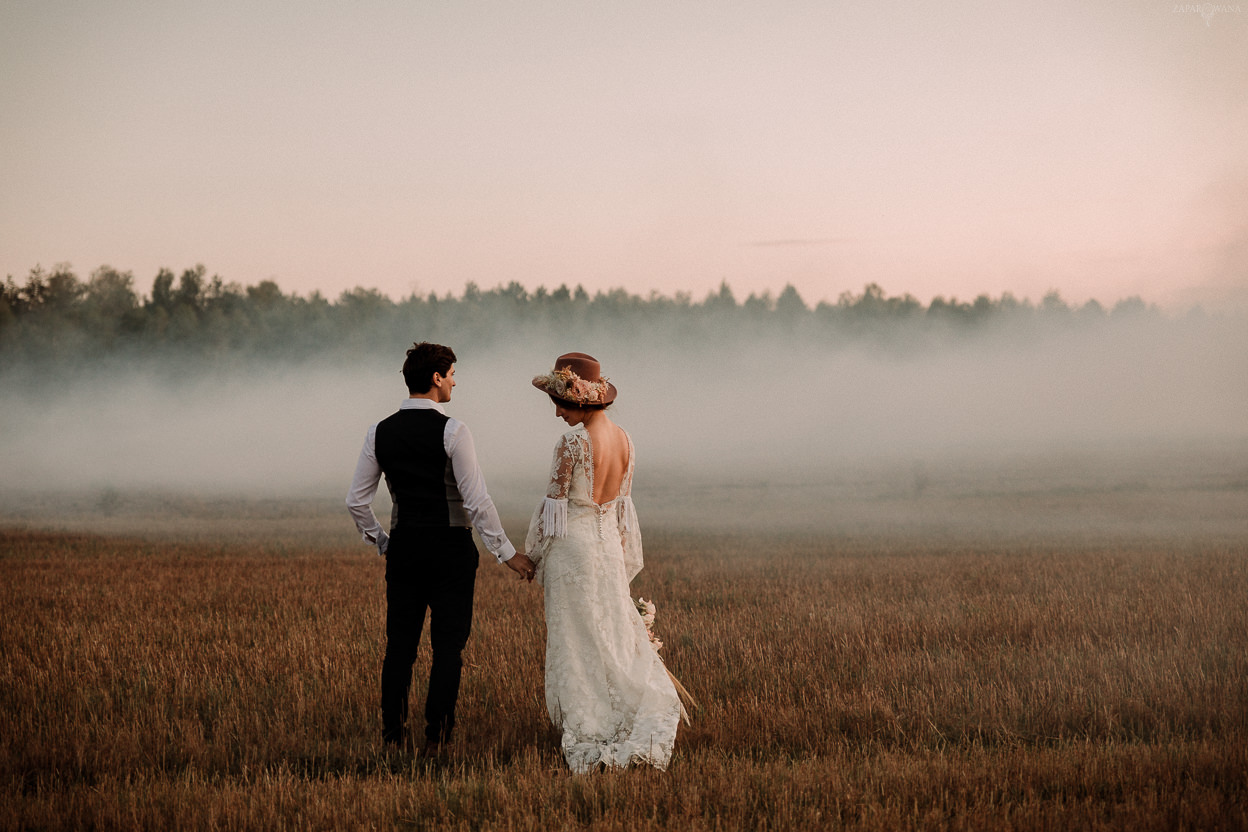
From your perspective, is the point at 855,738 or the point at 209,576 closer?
the point at 855,738

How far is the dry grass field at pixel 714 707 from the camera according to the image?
522cm

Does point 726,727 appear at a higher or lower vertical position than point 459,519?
lower

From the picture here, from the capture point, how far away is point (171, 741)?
6.65 m

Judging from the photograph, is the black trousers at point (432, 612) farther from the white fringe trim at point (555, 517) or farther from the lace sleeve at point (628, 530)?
the lace sleeve at point (628, 530)

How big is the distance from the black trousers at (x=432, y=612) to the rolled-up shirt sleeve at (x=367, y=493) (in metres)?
0.20

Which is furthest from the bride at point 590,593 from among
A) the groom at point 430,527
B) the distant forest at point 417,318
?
the distant forest at point 417,318

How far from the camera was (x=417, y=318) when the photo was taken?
370 ft

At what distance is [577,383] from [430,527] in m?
1.31

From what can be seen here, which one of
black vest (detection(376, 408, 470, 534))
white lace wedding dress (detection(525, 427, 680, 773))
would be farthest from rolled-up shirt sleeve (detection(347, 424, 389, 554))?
white lace wedding dress (detection(525, 427, 680, 773))

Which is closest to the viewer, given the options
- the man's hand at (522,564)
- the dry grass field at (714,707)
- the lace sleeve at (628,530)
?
the dry grass field at (714,707)

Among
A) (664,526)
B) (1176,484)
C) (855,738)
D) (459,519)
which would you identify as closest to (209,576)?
(459,519)

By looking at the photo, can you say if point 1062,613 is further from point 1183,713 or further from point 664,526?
point 664,526

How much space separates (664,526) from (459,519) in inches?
921

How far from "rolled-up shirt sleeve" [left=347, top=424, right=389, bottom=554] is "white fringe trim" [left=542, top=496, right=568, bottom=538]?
1065 millimetres
